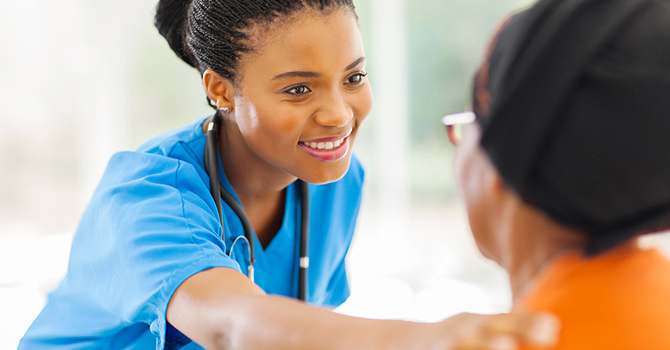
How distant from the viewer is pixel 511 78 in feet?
1.73

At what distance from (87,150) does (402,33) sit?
6.72 ft

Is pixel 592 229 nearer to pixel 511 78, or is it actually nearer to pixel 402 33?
pixel 511 78

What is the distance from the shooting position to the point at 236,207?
3.95 feet

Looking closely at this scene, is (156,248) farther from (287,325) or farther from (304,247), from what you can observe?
(304,247)

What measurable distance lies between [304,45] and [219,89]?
24cm

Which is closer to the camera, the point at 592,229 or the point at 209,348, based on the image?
the point at 592,229

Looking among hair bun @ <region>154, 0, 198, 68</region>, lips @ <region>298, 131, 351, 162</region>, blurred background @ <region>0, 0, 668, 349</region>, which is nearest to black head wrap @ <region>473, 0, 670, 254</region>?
lips @ <region>298, 131, 351, 162</region>

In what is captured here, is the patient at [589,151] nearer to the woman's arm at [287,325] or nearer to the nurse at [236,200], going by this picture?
the woman's arm at [287,325]

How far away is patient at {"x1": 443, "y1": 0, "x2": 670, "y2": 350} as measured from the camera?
1.62 feet

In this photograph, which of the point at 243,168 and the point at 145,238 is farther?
the point at 243,168

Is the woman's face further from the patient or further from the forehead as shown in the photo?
the patient

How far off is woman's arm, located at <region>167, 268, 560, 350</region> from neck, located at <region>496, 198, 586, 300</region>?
11 cm

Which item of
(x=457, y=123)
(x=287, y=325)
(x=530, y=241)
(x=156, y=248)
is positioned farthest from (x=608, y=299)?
(x=156, y=248)

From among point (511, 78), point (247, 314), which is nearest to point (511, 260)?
point (511, 78)
